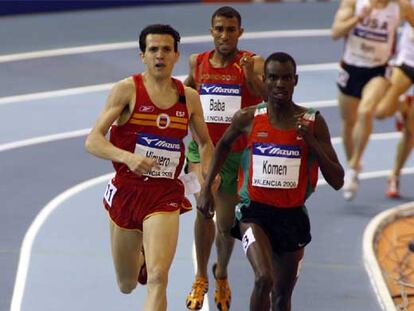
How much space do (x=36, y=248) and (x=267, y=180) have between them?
3.27m

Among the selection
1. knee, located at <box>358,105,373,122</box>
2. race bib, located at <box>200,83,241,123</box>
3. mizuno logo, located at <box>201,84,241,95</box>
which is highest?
mizuno logo, located at <box>201,84,241,95</box>

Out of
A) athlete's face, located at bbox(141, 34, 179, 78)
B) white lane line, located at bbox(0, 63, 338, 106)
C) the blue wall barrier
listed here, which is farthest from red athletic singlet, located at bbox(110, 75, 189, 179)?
the blue wall barrier

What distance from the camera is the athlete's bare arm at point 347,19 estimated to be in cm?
Answer: 1291

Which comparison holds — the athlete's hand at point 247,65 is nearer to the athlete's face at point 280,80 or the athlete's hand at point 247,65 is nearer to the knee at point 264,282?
the athlete's face at point 280,80

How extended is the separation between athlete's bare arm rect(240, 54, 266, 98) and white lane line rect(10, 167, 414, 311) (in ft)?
7.63

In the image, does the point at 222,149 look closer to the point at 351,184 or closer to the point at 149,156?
the point at 149,156

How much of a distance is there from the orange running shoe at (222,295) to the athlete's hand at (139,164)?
6.22 ft

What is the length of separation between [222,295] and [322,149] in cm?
192

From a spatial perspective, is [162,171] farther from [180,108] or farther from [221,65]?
[221,65]

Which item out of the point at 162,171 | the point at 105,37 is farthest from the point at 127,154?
the point at 105,37

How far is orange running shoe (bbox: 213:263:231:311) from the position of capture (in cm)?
981

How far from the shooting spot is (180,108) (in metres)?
8.65

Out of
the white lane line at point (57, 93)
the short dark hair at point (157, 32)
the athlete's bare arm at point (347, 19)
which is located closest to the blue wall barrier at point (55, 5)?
the white lane line at point (57, 93)

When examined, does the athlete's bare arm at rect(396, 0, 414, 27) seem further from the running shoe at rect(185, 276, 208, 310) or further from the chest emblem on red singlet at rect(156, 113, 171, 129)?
the chest emblem on red singlet at rect(156, 113, 171, 129)
